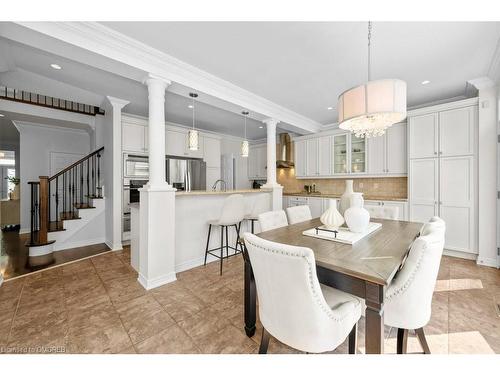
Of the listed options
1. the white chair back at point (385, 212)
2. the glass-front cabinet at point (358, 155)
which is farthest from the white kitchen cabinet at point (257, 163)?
Result: the white chair back at point (385, 212)

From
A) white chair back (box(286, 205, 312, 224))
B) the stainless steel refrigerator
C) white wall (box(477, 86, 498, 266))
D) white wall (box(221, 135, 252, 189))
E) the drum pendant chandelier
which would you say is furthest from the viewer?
white wall (box(221, 135, 252, 189))

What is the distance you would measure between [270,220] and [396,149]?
3193mm

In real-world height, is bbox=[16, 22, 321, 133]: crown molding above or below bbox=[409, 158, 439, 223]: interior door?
above

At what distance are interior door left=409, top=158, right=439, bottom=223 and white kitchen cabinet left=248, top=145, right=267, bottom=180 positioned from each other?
3.47 metres

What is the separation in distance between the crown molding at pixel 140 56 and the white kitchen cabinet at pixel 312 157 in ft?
7.09

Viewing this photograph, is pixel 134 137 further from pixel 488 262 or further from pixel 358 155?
pixel 488 262

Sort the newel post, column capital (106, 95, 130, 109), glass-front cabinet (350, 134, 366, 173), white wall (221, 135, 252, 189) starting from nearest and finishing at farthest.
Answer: the newel post → column capital (106, 95, 130, 109) → glass-front cabinet (350, 134, 366, 173) → white wall (221, 135, 252, 189)

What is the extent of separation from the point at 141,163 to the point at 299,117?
3.26 m

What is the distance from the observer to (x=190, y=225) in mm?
2883

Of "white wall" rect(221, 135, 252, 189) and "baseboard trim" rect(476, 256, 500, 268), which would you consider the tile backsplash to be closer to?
"white wall" rect(221, 135, 252, 189)

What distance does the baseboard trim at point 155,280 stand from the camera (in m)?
2.31

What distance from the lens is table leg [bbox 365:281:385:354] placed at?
1027mm

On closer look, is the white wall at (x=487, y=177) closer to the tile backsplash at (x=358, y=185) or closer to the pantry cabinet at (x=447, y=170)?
the pantry cabinet at (x=447, y=170)

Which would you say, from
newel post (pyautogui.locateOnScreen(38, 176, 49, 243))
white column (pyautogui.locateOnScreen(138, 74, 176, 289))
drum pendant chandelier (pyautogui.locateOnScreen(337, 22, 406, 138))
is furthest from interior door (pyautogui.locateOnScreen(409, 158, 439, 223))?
newel post (pyautogui.locateOnScreen(38, 176, 49, 243))
